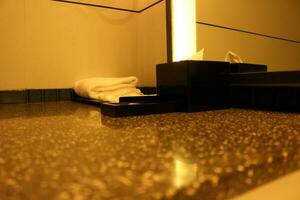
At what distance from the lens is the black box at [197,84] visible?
0.62 meters

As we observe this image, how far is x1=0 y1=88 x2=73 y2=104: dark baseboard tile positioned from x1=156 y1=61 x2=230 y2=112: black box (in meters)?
0.62

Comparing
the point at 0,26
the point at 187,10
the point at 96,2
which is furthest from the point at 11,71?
the point at 187,10

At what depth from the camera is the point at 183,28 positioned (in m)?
1.07

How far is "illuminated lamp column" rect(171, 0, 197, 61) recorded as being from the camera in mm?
1038

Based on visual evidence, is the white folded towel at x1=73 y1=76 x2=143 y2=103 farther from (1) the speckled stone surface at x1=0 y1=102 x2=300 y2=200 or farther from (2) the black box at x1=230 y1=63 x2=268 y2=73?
(1) the speckled stone surface at x1=0 y1=102 x2=300 y2=200

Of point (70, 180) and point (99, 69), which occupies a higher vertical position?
point (99, 69)

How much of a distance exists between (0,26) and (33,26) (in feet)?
0.40

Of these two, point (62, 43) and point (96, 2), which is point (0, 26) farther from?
point (96, 2)

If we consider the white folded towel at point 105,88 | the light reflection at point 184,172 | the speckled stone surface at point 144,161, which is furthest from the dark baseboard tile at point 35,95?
the light reflection at point 184,172

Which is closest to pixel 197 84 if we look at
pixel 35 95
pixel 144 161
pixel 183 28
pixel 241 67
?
pixel 241 67

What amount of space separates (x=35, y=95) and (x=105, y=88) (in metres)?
0.34

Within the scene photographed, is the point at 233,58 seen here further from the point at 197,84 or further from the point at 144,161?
the point at 144,161

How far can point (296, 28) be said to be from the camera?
749mm

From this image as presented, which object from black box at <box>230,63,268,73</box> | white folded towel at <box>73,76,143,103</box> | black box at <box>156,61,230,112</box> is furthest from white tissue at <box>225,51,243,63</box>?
white folded towel at <box>73,76,143,103</box>
